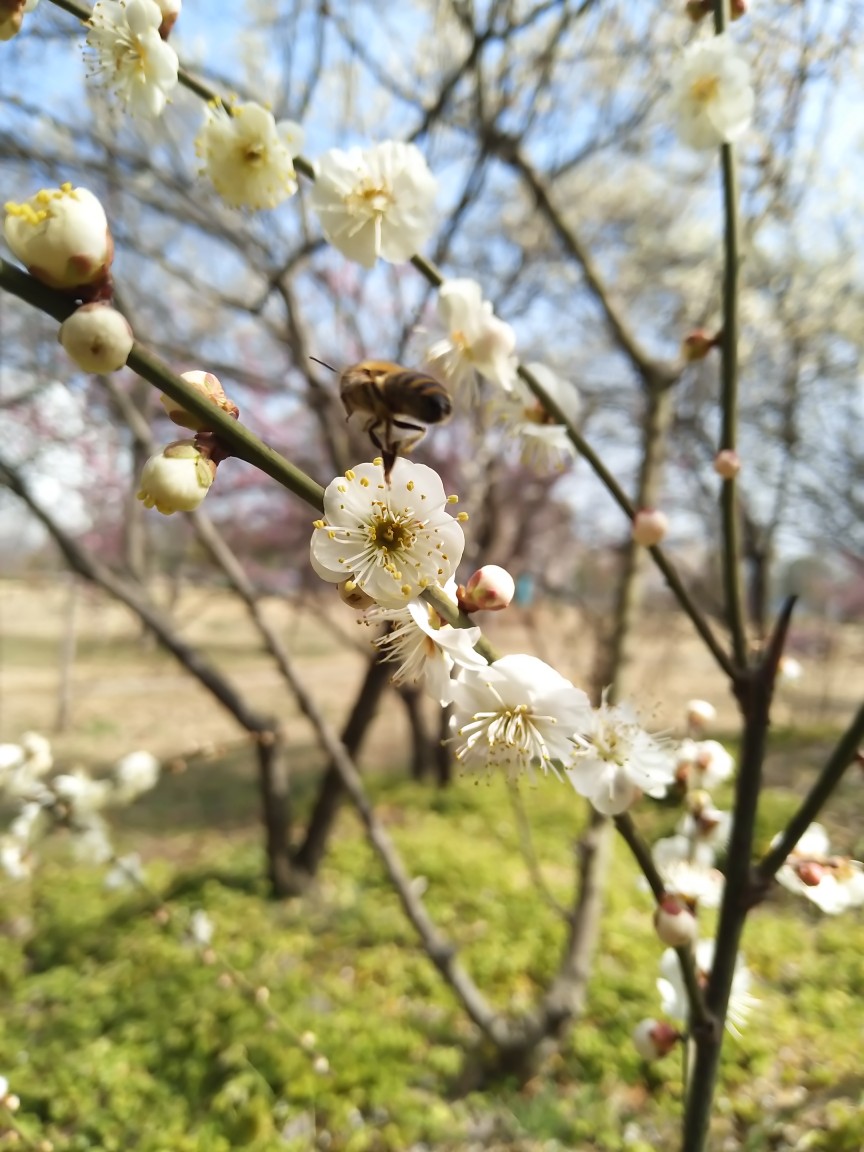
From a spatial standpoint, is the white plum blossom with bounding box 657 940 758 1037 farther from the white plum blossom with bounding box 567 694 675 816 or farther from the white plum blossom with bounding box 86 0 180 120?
the white plum blossom with bounding box 86 0 180 120

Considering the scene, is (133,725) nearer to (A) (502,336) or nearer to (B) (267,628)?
(B) (267,628)

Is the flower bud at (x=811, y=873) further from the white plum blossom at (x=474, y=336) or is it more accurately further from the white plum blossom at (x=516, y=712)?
the white plum blossom at (x=474, y=336)

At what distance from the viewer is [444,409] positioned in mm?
548

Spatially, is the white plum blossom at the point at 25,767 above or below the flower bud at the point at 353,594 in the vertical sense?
below

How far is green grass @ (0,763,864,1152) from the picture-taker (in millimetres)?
1638

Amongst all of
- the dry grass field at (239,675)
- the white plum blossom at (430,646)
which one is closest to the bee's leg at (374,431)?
the white plum blossom at (430,646)

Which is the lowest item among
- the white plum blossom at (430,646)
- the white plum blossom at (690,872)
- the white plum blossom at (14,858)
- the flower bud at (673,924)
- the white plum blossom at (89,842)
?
the white plum blossom at (14,858)

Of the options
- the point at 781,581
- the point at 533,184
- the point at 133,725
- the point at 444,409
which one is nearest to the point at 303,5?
the point at 533,184

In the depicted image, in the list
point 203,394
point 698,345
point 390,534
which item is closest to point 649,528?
point 698,345

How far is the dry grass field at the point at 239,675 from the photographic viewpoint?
234 inches

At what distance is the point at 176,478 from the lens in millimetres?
409

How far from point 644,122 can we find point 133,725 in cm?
614

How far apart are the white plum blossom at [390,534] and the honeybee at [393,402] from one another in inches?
1.2

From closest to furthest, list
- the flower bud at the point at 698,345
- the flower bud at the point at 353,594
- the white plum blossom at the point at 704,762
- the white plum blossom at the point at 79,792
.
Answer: the flower bud at the point at 353,594 → the flower bud at the point at 698,345 → the white plum blossom at the point at 704,762 → the white plum blossom at the point at 79,792
